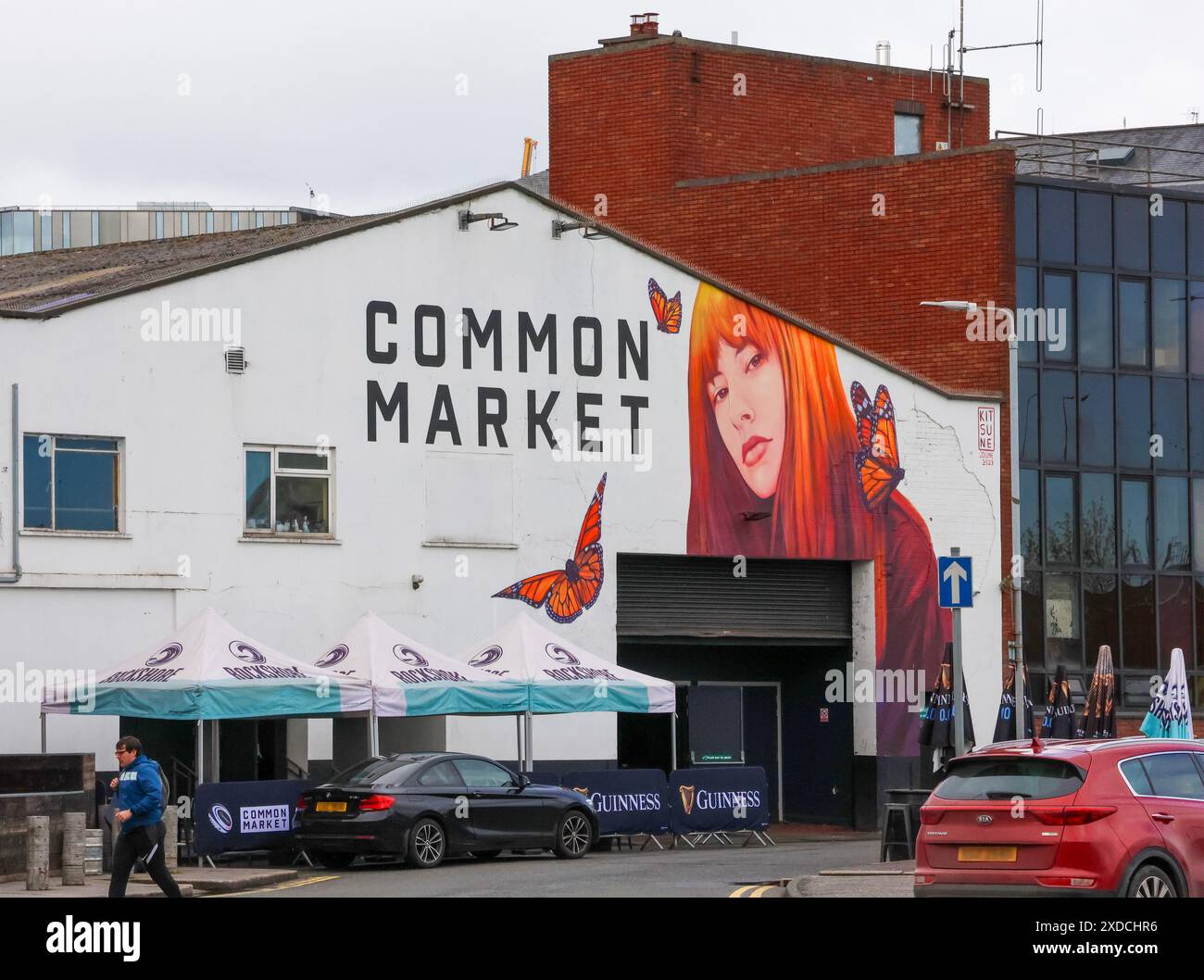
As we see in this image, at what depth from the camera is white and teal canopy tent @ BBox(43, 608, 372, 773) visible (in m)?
25.3

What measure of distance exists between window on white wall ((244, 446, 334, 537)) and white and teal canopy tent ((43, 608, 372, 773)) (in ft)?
9.22

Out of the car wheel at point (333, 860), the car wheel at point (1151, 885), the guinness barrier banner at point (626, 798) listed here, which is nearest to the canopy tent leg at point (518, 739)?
the guinness barrier banner at point (626, 798)

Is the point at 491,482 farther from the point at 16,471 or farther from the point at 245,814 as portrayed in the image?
the point at 245,814

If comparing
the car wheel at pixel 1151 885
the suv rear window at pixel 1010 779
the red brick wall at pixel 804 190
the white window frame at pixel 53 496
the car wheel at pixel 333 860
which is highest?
the red brick wall at pixel 804 190

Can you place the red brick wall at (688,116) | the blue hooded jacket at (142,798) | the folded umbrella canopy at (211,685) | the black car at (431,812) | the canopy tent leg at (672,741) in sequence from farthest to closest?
the red brick wall at (688,116) → the canopy tent leg at (672,741) → the folded umbrella canopy at (211,685) → the black car at (431,812) → the blue hooded jacket at (142,798)

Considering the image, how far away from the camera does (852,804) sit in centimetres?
3631

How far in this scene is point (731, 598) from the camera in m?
35.3

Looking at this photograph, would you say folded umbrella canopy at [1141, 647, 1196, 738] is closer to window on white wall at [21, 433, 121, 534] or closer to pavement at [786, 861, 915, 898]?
pavement at [786, 861, 915, 898]

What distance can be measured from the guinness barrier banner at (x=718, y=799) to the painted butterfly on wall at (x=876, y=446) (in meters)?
7.20

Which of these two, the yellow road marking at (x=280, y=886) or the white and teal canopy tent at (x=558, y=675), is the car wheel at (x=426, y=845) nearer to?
the yellow road marking at (x=280, y=886)

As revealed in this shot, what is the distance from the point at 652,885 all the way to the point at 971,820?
19.3 ft

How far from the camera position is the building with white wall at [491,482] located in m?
28.1
